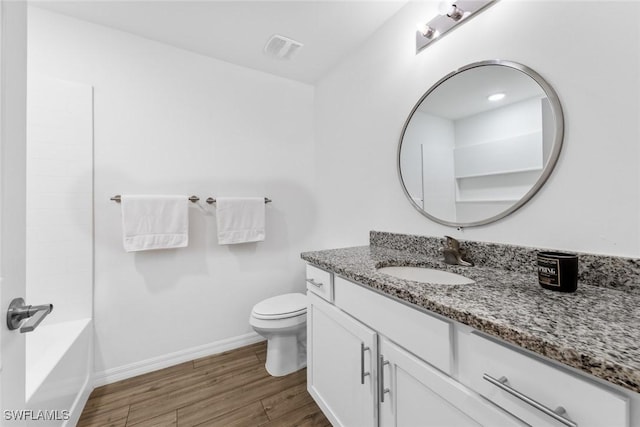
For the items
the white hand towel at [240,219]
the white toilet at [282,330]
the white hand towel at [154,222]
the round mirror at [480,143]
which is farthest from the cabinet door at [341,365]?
the white hand towel at [154,222]

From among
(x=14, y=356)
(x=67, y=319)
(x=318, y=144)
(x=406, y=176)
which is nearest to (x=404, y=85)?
(x=406, y=176)

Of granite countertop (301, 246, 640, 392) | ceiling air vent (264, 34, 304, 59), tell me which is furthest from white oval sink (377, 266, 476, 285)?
ceiling air vent (264, 34, 304, 59)

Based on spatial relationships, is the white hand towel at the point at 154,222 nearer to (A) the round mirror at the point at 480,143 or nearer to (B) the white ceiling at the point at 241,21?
(B) the white ceiling at the point at 241,21

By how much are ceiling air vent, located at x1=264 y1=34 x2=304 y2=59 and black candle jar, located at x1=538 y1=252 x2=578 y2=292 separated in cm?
191

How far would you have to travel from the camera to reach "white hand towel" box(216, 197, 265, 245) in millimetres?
1884

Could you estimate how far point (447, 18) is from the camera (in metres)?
1.23

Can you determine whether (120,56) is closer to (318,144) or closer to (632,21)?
(318,144)

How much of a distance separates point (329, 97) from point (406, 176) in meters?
1.13

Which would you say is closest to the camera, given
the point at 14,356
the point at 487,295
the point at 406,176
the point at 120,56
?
the point at 14,356

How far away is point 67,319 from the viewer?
1493 mm

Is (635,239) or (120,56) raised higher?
(120,56)

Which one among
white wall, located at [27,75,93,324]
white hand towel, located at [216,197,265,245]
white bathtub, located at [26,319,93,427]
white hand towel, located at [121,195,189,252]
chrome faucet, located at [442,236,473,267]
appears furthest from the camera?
white hand towel, located at [216,197,265,245]

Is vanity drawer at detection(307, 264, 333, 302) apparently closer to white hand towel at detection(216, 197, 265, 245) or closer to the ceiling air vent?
white hand towel at detection(216, 197, 265, 245)

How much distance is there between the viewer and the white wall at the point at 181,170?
1606 mm
